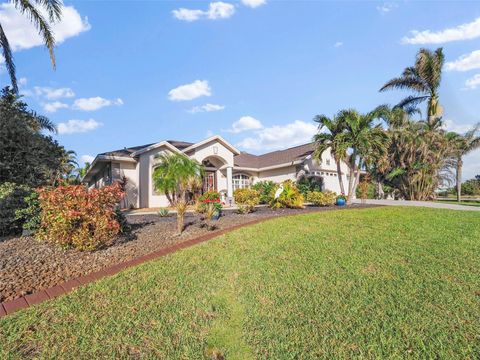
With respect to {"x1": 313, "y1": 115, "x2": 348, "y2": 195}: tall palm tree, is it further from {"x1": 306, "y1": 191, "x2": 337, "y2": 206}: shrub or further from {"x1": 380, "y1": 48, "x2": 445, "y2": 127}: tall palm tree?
{"x1": 380, "y1": 48, "x2": 445, "y2": 127}: tall palm tree

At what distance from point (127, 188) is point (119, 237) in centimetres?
1033

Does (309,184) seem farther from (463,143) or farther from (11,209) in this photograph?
(11,209)

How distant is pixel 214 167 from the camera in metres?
20.5

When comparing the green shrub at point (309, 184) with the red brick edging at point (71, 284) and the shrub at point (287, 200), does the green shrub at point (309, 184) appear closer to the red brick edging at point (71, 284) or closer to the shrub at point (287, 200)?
the shrub at point (287, 200)

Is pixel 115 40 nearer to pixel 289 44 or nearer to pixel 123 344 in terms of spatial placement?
pixel 289 44

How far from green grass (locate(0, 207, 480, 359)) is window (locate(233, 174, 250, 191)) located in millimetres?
16100

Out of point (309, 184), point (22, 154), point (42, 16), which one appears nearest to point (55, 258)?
point (22, 154)

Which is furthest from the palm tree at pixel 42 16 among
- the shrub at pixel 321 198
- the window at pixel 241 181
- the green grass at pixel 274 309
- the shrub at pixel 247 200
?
the window at pixel 241 181

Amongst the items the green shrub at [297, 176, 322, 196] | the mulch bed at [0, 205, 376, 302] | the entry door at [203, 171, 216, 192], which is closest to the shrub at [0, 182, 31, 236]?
the mulch bed at [0, 205, 376, 302]

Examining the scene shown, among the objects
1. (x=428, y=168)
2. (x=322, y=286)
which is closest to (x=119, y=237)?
(x=322, y=286)

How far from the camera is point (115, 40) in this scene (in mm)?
11516

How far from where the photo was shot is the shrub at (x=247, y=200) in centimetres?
1223

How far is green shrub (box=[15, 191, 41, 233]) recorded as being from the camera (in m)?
7.40

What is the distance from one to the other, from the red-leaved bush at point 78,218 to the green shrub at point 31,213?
1338mm
